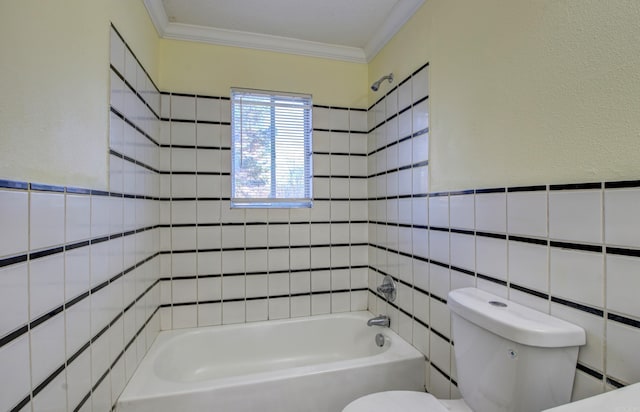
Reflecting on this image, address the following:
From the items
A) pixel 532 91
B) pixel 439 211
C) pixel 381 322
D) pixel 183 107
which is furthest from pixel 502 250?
pixel 183 107

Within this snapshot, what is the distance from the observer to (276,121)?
83.3 inches

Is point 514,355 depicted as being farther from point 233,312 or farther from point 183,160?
point 183,160

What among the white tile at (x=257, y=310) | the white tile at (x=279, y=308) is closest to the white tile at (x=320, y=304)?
the white tile at (x=279, y=308)

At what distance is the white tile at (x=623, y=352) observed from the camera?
701 millimetres

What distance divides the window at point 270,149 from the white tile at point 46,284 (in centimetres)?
122

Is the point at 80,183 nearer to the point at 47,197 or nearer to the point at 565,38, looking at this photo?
the point at 47,197

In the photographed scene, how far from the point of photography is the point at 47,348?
0.76 meters

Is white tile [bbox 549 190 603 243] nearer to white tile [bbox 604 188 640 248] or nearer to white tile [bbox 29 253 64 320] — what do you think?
white tile [bbox 604 188 640 248]

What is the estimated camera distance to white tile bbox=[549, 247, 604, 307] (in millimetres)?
777

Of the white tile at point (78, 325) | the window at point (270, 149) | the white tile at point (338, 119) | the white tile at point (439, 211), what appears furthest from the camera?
the white tile at point (338, 119)

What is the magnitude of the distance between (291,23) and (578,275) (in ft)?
6.39

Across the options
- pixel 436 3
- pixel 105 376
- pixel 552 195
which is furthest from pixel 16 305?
pixel 436 3

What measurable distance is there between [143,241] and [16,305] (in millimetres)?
938

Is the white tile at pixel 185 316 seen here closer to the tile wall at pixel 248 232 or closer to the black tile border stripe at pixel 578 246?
the tile wall at pixel 248 232
